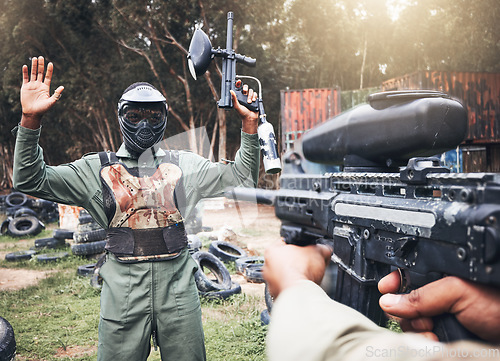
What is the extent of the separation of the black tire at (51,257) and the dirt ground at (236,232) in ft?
1.38

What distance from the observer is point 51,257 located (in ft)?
30.2

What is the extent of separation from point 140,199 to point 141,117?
642 mm

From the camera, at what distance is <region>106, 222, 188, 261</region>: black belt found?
2.79m

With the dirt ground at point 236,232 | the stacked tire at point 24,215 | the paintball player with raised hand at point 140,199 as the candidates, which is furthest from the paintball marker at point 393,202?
the stacked tire at point 24,215

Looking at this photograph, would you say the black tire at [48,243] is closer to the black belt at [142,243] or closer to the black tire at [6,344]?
the black tire at [6,344]

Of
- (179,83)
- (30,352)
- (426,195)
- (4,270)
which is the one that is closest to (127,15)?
(179,83)

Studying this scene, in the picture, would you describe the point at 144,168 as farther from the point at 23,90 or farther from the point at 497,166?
the point at 497,166

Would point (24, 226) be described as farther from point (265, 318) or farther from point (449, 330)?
point (449, 330)

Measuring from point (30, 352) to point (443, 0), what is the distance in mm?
18078

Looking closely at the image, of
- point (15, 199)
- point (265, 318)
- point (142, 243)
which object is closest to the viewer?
point (142, 243)

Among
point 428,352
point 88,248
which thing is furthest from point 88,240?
point 428,352

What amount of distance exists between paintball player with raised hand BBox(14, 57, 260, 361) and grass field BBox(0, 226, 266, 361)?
1899mm

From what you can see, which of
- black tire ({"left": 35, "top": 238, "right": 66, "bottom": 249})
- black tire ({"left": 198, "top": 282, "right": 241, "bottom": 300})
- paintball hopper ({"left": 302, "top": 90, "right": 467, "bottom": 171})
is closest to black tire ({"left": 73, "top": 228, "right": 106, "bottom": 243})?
black tire ({"left": 35, "top": 238, "right": 66, "bottom": 249})

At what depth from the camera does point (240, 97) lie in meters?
2.97
